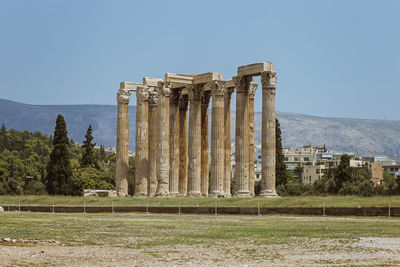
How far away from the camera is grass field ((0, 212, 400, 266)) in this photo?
72.9 ft

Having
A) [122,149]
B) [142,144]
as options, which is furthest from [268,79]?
[122,149]

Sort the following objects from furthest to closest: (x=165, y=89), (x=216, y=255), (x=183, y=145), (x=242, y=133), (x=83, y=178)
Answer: (x=83, y=178) → (x=183, y=145) → (x=165, y=89) → (x=242, y=133) → (x=216, y=255)

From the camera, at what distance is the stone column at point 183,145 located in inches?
3201

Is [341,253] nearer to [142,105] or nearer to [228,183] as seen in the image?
[228,183]

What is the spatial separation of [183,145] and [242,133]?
1305 cm

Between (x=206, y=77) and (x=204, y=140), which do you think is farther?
(x=204, y=140)

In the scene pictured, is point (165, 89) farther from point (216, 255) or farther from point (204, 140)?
point (216, 255)

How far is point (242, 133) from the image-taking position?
70375 mm

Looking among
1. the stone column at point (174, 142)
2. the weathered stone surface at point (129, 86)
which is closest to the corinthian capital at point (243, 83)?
the stone column at point (174, 142)

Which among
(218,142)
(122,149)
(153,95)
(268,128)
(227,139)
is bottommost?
(122,149)

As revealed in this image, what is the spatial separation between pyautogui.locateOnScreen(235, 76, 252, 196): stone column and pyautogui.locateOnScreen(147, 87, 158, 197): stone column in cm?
1178

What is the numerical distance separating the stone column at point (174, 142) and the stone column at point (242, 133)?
32.8 ft

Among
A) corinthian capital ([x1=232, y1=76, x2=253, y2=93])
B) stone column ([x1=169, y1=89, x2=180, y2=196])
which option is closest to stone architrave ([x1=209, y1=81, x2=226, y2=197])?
corinthian capital ([x1=232, y1=76, x2=253, y2=93])

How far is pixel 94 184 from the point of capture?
115812mm
